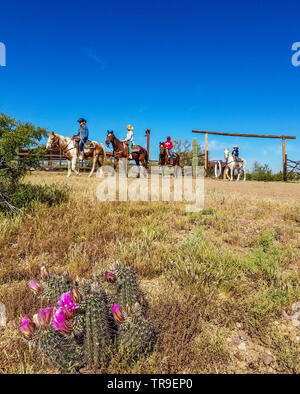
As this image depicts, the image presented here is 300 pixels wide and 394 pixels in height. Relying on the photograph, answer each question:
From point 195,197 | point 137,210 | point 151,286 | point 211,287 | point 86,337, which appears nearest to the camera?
point 86,337

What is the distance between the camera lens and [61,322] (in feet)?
5.35

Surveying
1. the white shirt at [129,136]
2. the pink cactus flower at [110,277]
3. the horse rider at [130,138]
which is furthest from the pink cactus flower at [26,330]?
the white shirt at [129,136]

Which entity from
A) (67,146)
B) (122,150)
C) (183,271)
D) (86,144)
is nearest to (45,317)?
(183,271)

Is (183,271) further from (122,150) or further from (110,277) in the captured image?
(122,150)

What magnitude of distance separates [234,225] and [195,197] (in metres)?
2.60

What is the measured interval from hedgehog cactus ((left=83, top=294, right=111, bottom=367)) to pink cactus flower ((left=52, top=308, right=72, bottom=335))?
0.14m

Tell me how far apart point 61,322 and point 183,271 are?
1705 millimetres

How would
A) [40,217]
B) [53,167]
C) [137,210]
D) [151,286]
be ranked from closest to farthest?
[151,286] < [40,217] < [137,210] < [53,167]

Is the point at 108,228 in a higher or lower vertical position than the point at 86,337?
higher

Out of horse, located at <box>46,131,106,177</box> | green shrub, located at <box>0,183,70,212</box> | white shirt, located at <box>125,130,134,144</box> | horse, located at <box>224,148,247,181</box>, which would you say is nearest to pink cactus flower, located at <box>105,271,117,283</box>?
green shrub, located at <box>0,183,70,212</box>

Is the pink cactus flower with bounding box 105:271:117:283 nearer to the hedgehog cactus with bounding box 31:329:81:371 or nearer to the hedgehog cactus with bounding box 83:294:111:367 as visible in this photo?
the hedgehog cactus with bounding box 83:294:111:367

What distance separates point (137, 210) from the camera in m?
5.51
